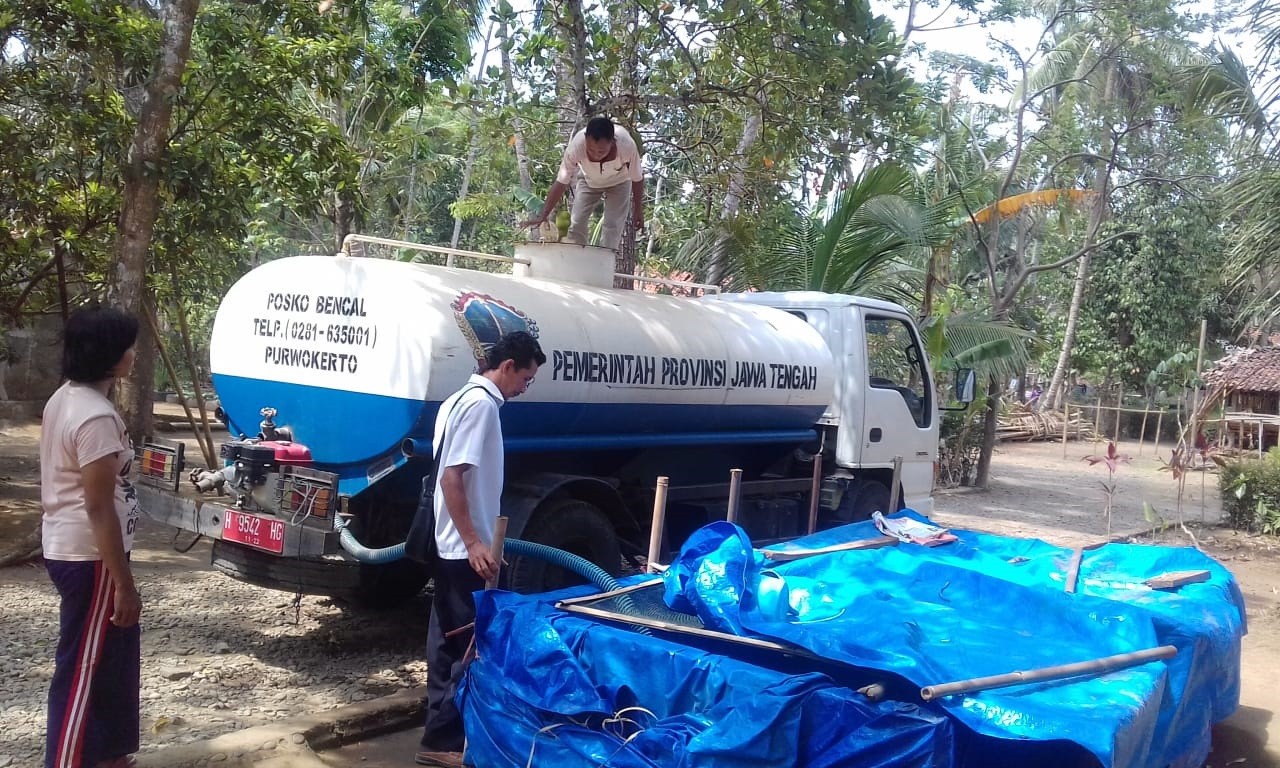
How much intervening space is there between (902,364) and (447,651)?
5165 millimetres

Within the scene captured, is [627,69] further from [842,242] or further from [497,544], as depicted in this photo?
[497,544]

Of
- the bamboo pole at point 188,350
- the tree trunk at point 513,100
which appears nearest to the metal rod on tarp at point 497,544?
the bamboo pole at point 188,350

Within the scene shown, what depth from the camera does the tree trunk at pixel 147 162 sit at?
6.74 metres

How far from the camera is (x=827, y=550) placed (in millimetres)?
5227

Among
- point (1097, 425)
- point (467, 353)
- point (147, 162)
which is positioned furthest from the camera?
point (1097, 425)

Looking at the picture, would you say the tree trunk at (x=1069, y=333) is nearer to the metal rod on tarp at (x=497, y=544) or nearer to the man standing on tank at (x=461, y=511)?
the man standing on tank at (x=461, y=511)

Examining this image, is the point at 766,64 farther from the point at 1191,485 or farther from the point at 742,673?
the point at 1191,485

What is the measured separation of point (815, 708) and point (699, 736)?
1.25 feet

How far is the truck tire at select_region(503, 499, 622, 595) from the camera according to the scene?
528 centimetres

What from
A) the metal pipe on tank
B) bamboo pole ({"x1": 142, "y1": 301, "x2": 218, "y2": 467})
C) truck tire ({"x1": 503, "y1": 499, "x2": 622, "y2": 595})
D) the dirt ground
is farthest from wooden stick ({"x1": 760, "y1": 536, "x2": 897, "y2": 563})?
bamboo pole ({"x1": 142, "y1": 301, "x2": 218, "y2": 467})

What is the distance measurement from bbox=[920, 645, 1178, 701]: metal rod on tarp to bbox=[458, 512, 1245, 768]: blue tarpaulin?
35mm

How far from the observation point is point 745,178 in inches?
418

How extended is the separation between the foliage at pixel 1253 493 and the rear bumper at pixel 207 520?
11353 mm

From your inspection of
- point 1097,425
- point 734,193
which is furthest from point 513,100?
point 1097,425
